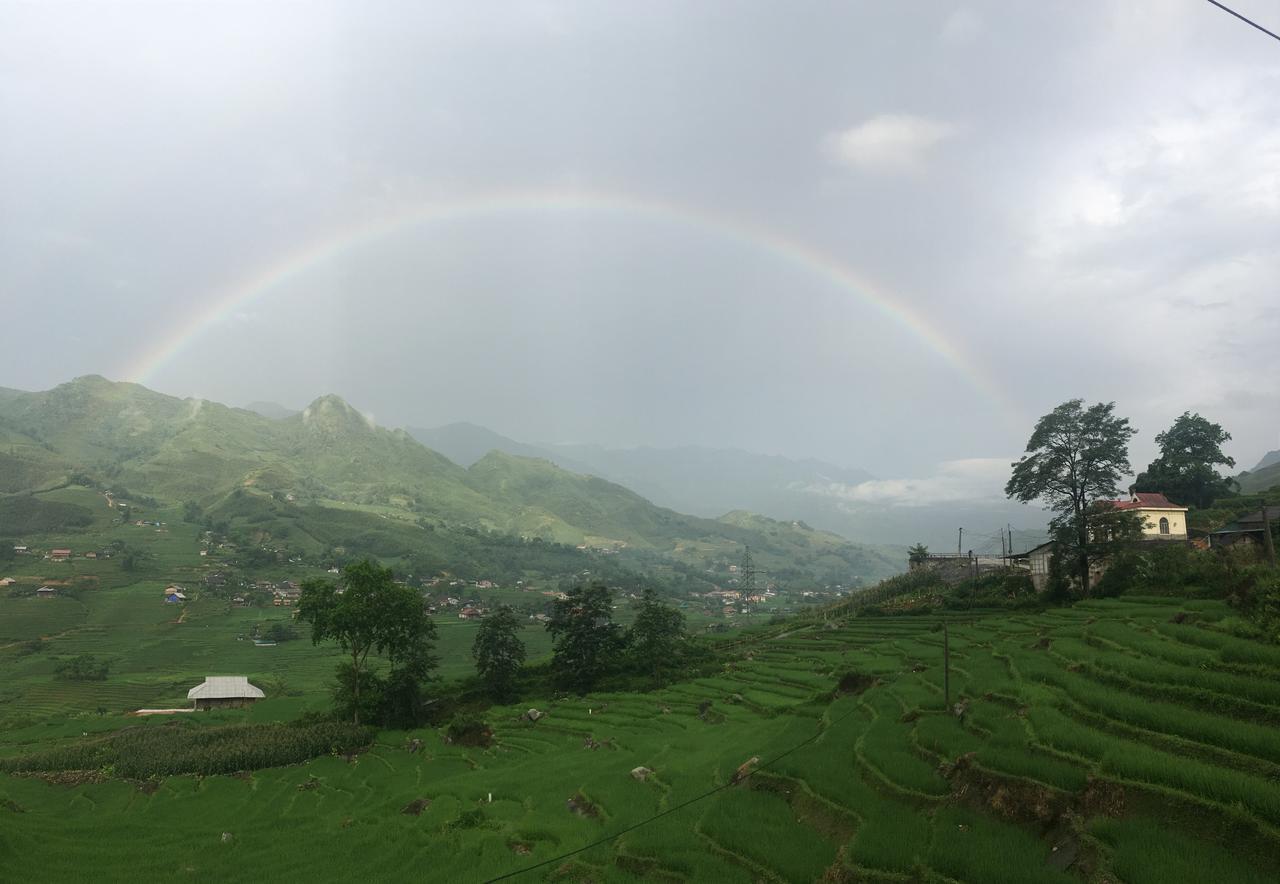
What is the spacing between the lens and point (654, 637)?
50562 mm

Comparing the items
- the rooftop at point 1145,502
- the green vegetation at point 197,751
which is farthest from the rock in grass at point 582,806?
the rooftop at point 1145,502

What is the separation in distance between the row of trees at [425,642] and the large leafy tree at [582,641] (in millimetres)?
76

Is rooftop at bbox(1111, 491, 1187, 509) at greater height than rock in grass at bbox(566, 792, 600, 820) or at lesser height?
greater

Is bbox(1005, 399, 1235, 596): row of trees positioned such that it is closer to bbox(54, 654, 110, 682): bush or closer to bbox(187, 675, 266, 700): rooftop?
bbox(187, 675, 266, 700): rooftop

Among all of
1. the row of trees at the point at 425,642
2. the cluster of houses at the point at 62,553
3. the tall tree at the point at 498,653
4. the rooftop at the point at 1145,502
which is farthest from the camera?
the cluster of houses at the point at 62,553

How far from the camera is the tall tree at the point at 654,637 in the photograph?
50.5 m

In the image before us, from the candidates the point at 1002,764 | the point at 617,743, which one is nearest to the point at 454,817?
the point at 617,743

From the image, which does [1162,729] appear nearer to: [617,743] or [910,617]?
[617,743]

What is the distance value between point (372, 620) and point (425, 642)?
30.8 ft

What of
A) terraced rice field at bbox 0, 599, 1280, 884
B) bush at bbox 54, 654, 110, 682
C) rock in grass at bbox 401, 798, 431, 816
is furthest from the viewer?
bush at bbox 54, 654, 110, 682

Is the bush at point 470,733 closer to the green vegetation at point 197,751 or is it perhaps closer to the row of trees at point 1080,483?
the green vegetation at point 197,751

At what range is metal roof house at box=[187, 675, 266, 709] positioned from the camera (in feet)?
178

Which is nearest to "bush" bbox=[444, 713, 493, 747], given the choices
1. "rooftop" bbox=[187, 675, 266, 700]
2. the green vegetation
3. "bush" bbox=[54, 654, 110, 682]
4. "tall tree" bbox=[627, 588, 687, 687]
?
the green vegetation

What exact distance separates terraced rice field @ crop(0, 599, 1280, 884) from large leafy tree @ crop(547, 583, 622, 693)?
14.5 meters
